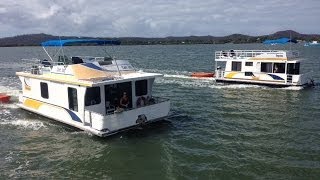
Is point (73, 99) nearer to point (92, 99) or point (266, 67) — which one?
point (92, 99)

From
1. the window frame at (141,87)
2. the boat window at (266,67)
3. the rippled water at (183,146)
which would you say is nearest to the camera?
the rippled water at (183,146)

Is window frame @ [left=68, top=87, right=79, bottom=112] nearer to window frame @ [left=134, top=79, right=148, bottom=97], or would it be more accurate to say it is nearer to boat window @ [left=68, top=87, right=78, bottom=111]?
boat window @ [left=68, top=87, right=78, bottom=111]

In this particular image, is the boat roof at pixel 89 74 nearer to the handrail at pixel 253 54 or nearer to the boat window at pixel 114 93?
the boat window at pixel 114 93

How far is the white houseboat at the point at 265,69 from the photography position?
34438 millimetres

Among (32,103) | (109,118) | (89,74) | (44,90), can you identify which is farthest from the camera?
(32,103)

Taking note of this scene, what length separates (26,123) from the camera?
22203 mm

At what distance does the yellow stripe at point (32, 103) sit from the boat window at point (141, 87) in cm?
642

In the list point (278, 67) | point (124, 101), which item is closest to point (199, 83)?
point (278, 67)

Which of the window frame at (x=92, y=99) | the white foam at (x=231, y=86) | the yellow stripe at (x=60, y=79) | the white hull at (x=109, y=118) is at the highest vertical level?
the yellow stripe at (x=60, y=79)

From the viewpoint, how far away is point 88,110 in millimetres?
18703

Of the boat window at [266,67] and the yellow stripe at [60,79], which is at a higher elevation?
the yellow stripe at [60,79]

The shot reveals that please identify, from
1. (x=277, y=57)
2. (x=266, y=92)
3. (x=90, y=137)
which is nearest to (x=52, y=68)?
(x=90, y=137)

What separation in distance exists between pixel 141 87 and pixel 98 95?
269 centimetres

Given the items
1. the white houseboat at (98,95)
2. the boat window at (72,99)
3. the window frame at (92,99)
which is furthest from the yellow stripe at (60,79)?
the window frame at (92,99)
